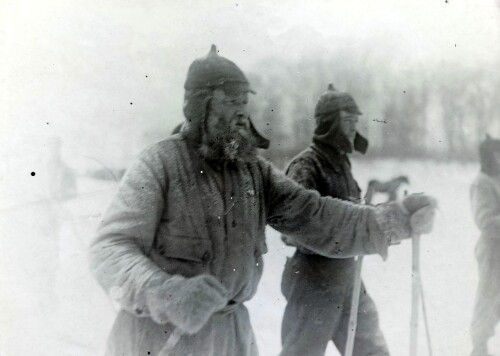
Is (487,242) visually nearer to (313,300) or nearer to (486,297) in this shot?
(486,297)

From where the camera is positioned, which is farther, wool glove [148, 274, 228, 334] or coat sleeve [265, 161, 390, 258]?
coat sleeve [265, 161, 390, 258]

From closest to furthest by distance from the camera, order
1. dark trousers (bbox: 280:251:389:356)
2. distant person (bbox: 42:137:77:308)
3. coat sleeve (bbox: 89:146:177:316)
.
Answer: coat sleeve (bbox: 89:146:177:316), distant person (bbox: 42:137:77:308), dark trousers (bbox: 280:251:389:356)

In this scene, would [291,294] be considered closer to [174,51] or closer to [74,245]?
[74,245]

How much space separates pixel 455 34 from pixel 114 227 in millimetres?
1188

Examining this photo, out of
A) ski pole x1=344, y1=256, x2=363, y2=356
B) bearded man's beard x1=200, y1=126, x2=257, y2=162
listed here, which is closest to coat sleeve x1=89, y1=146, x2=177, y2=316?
bearded man's beard x1=200, y1=126, x2=257, y2=162

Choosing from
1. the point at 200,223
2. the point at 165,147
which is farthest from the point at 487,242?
the point at 165,147

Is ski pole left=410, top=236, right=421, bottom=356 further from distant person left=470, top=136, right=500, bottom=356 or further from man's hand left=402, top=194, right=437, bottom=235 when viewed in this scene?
distant person left=470, top=136, right=500, bottom=356

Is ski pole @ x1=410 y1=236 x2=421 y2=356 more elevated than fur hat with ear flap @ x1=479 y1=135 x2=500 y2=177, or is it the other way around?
fur hat with ear flap @ x1=479 y1=135 x2=500 y2=177

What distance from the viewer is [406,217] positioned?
1.58m

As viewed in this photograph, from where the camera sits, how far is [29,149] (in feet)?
5.09

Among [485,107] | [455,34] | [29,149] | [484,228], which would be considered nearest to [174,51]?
[29,149]

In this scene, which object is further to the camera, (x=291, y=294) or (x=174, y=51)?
(x=291, y=294)

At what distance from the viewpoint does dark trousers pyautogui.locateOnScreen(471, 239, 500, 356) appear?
170 centimetres

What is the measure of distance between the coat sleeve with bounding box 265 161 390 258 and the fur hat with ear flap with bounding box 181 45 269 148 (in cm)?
25
